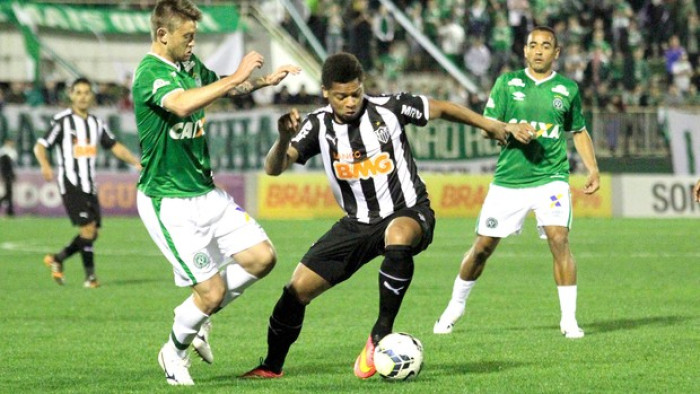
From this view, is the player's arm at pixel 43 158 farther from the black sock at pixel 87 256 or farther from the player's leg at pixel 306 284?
the player's leg at pixel 306 284

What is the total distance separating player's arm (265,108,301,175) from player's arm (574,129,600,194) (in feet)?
10.2

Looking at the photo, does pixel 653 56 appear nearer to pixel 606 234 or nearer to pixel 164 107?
pixel 606 234

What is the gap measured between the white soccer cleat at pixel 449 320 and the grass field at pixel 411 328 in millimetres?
92


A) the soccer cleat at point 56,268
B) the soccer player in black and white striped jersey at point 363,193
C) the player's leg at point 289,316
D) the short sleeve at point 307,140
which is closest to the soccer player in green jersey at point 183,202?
the player's leg at point 289,316

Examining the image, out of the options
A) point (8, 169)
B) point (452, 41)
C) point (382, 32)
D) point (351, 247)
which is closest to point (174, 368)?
point (351, 247)

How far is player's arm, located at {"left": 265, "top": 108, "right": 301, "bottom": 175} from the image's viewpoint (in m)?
8.23

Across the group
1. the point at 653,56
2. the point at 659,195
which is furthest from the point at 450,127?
the point at 653,56

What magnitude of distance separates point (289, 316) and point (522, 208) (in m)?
3.09

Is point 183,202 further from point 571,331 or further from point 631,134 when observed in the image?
point 631,134

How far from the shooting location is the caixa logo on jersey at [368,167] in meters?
8.91

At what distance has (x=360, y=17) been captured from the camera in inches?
1289

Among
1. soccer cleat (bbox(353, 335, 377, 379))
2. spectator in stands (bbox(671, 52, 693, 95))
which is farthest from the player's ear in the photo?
spectator in stands (bbox(671, 52, 693, 95))

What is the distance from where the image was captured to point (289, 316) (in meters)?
8.83

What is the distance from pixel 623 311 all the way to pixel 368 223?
4.63 m
